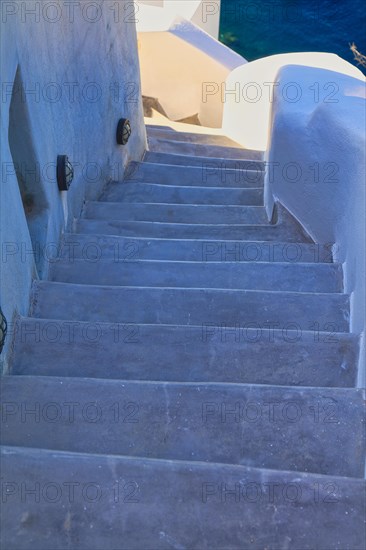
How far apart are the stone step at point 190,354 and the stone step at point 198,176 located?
3.64 m

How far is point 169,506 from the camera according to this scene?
220cm

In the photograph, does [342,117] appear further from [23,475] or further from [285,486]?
[23,475]

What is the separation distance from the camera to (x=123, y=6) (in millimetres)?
6664

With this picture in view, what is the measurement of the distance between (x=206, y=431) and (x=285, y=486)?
43 cm

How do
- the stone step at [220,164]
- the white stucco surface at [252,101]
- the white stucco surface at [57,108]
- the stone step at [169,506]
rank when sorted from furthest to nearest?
the white stucco surface at [252,101], the stone step at [220,164], the white stucco surface at [57,108], the stone step at [169,506]

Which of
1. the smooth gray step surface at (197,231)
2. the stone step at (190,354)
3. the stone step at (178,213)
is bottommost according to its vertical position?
the stone step at (178,213)

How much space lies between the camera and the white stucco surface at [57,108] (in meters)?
3.27

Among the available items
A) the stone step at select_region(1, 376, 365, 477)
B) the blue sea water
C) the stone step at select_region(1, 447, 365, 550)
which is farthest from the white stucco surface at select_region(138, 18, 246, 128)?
the stone step at select_region(1, 447, 365, 550)

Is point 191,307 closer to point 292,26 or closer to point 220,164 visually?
point 220,164

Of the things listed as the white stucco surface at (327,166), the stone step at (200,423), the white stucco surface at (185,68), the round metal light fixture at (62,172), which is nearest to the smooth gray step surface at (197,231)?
the white stucco surface at (327,166)

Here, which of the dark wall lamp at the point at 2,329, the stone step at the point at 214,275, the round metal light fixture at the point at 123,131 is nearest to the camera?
the dark wall lamp at the point at 2,329

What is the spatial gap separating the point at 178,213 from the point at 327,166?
1444 mm

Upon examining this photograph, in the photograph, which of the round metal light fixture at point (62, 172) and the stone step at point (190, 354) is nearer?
the stone step at point (190, 354)

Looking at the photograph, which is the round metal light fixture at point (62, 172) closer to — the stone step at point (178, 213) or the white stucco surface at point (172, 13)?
the stone step at point (178, 213)
